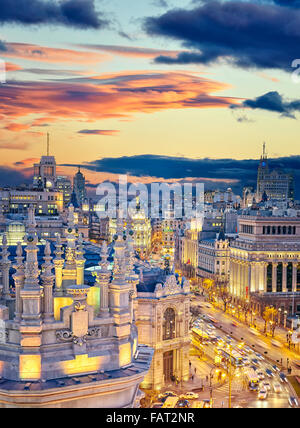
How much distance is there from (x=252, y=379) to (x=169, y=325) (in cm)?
828

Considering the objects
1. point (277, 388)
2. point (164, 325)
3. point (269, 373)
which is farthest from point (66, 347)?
point (269, 373)

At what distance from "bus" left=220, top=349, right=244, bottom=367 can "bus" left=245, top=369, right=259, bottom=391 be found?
6.84 ft

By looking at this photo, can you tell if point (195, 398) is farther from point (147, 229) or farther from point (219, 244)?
point (147, 229)

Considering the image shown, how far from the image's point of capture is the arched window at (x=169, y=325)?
39.4 meters

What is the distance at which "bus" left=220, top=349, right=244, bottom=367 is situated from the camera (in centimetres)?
4524

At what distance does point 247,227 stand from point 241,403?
4477cm

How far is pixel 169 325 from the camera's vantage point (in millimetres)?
39719

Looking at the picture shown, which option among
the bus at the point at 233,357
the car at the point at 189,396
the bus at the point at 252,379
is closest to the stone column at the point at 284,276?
the bus at the point at 233,357

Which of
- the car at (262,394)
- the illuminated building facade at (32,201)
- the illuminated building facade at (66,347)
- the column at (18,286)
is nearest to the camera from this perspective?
the illuminated building facade at (66,347)

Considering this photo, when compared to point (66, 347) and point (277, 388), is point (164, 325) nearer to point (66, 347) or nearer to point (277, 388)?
point (277, 388)

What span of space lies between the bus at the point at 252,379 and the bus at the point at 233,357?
6.84 ft

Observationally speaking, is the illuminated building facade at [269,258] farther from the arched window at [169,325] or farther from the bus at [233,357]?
the arched window at [169,325]

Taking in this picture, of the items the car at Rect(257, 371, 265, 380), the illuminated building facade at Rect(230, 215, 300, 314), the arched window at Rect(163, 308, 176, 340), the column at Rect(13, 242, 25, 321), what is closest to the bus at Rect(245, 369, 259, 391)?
the car at Rect(257, 371, 265, 380)

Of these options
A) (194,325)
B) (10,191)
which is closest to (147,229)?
(10,191)
